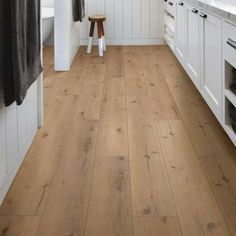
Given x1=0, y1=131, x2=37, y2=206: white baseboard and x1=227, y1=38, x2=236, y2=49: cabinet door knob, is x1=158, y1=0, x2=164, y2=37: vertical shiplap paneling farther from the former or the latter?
x1=0, y1=131, x2=37, y2=206: white baseboard

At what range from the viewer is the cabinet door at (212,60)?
2291mm

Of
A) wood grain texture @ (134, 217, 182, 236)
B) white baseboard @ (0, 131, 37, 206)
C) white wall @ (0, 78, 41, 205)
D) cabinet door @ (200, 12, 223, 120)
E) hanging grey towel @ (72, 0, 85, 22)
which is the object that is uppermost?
hanging grey towel @ (72, 0, 85, 22)

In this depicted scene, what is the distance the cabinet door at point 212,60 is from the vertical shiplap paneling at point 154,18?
3015 mm

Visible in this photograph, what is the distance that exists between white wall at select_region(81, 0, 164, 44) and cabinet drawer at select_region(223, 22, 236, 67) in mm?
3700

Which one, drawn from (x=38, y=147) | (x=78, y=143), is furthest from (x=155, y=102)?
(x=38, y=147)

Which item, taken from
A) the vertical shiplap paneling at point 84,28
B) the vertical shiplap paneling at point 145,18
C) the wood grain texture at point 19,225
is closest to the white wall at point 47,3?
the vertical shiplap paneling at point 84,28

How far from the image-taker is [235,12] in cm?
194

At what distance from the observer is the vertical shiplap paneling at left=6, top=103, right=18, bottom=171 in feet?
5.76

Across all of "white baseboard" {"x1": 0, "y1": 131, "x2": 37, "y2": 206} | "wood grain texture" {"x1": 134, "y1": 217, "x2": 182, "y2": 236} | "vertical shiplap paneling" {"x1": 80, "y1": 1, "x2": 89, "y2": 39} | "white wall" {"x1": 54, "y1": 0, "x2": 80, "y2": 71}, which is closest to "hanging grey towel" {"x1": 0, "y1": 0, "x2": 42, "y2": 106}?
"white baseboard" {"x1": 0, "y1": 131, "x2": 37, "y2": 206}

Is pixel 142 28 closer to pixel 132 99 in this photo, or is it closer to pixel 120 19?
pixel 120 19

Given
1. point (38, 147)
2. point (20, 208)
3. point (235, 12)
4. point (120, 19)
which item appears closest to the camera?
point (20, 208)

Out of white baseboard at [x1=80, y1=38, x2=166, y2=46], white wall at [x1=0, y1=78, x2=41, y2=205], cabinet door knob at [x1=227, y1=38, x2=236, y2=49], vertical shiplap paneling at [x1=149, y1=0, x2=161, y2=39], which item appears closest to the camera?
white wall at [x1=0, y1=78, x2=41, y2=205]

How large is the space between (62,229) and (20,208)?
249 mm

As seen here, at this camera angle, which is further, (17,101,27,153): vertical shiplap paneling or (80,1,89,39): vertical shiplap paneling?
(80,1,89,39): vertical shiplap paneling
